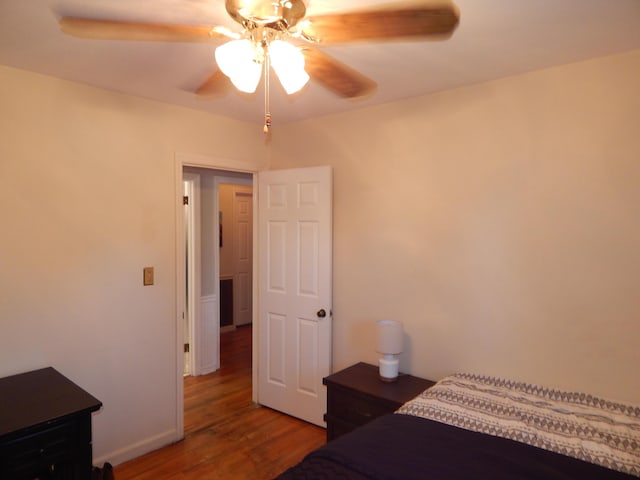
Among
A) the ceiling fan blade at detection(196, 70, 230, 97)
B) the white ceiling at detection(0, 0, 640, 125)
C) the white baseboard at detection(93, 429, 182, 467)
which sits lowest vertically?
the white baseboard at detection(93, 429, 182, 467)

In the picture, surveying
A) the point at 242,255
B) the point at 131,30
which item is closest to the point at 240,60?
the point at 131,30

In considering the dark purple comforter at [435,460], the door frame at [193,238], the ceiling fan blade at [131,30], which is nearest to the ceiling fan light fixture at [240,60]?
the ceiling fan blade at [131,30]

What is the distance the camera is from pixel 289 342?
3262 millimetres

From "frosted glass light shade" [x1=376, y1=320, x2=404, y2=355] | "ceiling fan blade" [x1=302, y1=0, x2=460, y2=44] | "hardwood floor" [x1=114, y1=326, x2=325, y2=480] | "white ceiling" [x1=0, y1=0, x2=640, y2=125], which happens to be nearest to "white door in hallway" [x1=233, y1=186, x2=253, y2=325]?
"hardwood floor" [x1=114, y1=326, x2=325, y2=480]

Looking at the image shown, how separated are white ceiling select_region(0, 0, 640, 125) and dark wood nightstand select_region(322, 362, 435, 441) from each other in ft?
5.98

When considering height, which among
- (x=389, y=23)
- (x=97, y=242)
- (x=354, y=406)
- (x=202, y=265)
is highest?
(x=389, y=23)

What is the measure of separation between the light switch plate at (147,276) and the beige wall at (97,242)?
0.03 m

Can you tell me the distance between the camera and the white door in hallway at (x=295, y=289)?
3.06 metres

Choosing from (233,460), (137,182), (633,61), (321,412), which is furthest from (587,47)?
(233,460)

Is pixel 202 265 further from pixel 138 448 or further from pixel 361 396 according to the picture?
pixel 361 396

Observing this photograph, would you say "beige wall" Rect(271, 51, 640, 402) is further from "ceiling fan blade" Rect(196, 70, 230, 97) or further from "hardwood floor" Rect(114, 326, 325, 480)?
"ceiling fan blade" Rect(196, 70, 230, 97)

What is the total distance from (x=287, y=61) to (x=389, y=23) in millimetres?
344

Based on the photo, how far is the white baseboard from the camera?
2.57m

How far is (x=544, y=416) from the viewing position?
1.81 meters
